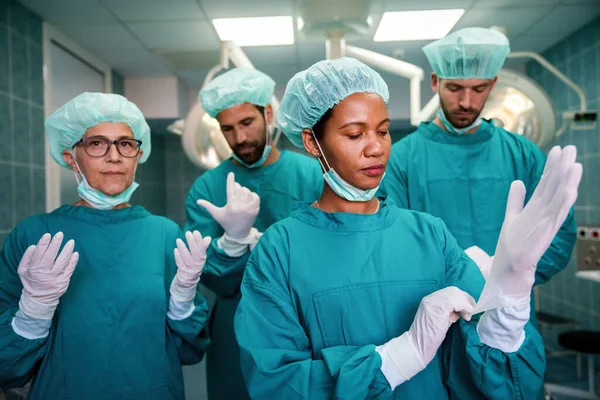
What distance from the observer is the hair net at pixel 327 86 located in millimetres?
1080

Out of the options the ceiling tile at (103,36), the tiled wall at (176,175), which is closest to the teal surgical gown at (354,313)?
the ceiling tile at (103,36)

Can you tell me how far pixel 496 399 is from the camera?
88 cm

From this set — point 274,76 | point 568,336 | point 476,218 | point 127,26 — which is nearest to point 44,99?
point 127,26

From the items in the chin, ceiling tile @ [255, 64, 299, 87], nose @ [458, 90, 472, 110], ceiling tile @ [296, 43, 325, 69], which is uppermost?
ceiling tile @ [296, 43, 325, 69]

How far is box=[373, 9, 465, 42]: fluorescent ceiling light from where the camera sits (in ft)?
12.0

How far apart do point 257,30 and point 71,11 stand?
1428 mm

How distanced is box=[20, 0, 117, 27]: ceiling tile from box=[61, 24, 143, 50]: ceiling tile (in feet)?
0.36

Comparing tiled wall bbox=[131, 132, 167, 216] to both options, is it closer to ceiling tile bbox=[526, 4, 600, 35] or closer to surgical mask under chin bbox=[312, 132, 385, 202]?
ceiling tile bbox=[526, 4, 600, 35]

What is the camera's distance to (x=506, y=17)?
381cm

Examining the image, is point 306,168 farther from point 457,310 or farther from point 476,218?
point 457,310

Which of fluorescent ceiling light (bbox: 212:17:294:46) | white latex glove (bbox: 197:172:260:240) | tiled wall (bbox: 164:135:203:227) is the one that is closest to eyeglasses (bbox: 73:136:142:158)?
white latex glove (bbox: 197:172:260:240)

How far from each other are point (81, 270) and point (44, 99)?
2721 millimetres

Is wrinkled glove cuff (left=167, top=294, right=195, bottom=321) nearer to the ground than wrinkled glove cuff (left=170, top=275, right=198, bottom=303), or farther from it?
nearer to the ground

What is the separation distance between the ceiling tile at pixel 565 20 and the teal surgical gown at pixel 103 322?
376 cm
